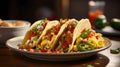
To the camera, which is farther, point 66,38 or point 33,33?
point 33,33

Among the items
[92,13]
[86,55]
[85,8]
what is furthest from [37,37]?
[85,8]

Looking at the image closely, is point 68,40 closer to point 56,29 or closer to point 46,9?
point 56,29

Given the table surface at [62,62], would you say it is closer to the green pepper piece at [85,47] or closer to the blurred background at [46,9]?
the green pepper piece at [85,47]

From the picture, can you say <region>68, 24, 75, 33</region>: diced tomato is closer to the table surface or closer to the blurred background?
the table surface

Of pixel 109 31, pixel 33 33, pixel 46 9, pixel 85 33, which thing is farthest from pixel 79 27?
pixel 46 9

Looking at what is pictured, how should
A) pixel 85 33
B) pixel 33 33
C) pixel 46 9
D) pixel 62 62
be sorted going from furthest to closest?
1. pixel 46 9
2. pixel 33 33
3. pixel 85 33
4. pixel 62 62

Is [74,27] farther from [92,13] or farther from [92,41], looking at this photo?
[92,13]

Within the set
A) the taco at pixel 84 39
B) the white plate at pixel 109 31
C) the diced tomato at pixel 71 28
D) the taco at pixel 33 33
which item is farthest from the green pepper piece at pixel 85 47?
the white plate at pixel 109 31

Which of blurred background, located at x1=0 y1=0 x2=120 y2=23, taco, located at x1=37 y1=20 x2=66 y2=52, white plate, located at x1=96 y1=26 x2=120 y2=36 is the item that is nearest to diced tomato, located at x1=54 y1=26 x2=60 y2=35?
taco, located at x1=37 y1=20 x2=66 y2=52
